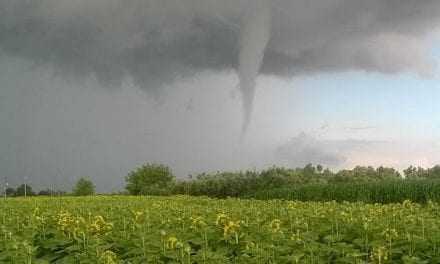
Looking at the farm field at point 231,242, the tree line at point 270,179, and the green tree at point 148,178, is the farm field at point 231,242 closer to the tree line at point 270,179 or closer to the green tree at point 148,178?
the tree line at point 270,179

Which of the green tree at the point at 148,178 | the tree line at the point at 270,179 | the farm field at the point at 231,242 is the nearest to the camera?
the farm field at the point at 231,242

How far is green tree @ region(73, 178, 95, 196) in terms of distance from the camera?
60.0m

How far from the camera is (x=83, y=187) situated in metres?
61.4

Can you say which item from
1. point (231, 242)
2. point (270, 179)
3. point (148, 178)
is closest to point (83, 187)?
point (148, 178)

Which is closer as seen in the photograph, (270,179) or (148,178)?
(270,179)

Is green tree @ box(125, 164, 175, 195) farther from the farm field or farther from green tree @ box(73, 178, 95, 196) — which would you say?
the farm field

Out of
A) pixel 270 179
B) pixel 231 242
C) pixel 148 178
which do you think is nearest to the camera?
pixel 231 242

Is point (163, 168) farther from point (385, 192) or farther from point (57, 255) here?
point (57, 255)

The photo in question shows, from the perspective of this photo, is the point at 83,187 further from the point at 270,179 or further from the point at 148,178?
the point at 270,179

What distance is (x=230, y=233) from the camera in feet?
27.2

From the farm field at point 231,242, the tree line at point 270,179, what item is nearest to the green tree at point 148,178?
the tree line at point 270,179

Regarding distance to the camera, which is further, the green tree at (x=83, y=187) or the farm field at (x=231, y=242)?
the green tree at (x=83, y=187)

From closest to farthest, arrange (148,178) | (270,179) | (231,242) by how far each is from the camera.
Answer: (231,242)
(270,179)
(148,178)

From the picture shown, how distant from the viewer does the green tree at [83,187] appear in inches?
2361
